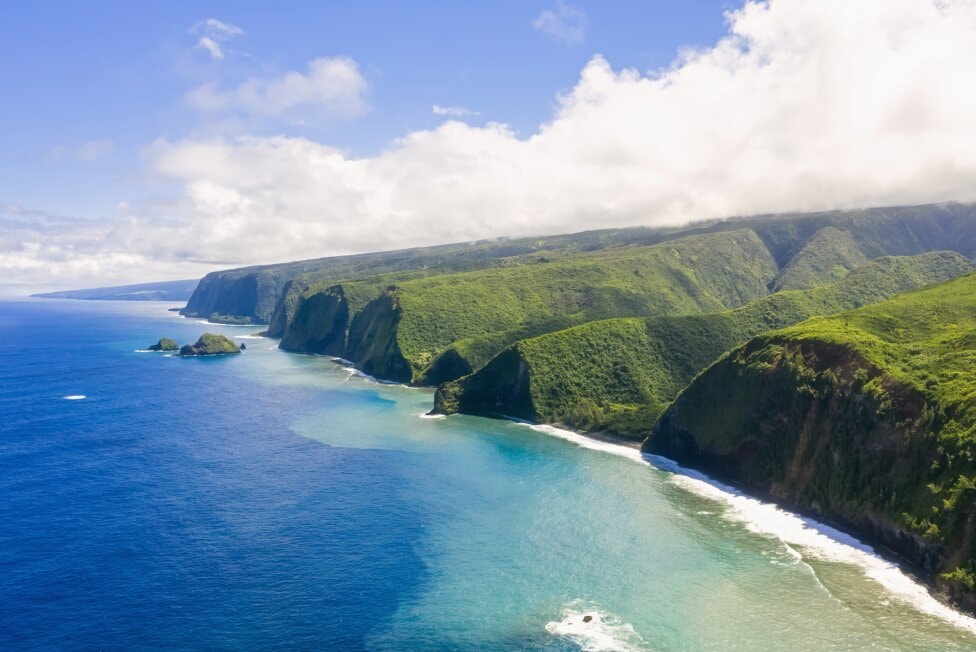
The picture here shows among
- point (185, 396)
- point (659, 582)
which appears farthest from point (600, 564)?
point (185, 396)

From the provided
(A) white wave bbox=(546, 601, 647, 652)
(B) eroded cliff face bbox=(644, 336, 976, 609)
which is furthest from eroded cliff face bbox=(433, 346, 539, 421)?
(A) white wave bbox=(546, 601, 647, 652)

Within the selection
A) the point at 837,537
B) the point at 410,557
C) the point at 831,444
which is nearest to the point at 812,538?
the point at 837,537

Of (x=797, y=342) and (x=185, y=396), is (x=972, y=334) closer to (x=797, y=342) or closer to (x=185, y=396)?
(x=797, y=342)

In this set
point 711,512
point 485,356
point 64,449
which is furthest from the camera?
point 485,356

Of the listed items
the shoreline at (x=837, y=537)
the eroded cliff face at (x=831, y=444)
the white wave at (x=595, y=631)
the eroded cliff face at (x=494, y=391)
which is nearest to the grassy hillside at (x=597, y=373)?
the eroded cliff face at (x=494, y=391)

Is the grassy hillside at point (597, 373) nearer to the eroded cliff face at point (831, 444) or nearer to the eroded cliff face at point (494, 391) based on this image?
the eroded cliff face at point (494, 391)

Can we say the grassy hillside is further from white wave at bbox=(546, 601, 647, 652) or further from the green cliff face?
white wave at bbox=(546, 601, 647, 652)

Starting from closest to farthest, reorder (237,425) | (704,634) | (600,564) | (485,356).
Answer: (704,634)
(600,564)
(237,425)
(485,356)
